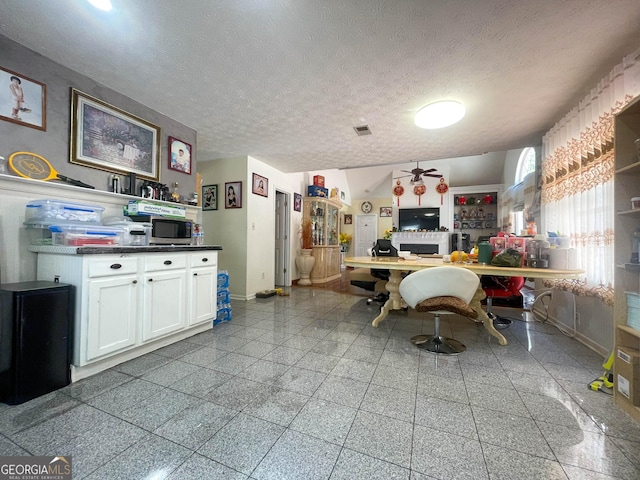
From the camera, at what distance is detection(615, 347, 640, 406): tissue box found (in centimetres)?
137

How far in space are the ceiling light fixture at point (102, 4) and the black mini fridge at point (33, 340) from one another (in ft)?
5.53

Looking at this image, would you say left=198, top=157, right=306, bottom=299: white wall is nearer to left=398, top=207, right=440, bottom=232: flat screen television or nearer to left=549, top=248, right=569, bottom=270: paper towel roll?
left=549, top=248, right=569, bottom=270: paper towel roll

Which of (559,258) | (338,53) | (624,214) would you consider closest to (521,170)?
(559,258)

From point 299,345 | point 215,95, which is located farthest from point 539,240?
point 215,95

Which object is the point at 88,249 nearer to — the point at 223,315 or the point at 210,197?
the point at 223,315

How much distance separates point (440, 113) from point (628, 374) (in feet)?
7.48

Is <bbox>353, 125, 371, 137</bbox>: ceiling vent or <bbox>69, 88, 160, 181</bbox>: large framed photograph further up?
<bbox>353, 125, 371, 137</bbox>: ceiling vent

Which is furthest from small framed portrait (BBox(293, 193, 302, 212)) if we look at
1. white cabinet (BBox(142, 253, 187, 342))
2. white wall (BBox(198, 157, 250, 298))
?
white cabinet (BBox(142, 253, 187, 342))

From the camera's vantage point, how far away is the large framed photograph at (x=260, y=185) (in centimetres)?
428

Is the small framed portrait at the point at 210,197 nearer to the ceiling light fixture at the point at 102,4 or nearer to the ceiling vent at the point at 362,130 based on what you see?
the ceiling vent at the point at 362,130

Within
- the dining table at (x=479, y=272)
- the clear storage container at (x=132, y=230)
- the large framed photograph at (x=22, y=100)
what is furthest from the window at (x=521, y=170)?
the large framed photograph at (x=22, y=100)

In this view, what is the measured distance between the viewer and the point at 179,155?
2957 millimetres

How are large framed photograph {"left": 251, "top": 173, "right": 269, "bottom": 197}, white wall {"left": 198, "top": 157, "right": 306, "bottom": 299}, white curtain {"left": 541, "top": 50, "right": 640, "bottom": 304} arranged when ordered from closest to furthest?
white curtain {"left": 541, "top": 50, "right": 640, "bottom": 304}
white wall {"left": 198, "top": 157, "right": 306, "bottom": 299}
large framed photograph {"left": 251, "top": 173, "right": 269, "bottom": 197}

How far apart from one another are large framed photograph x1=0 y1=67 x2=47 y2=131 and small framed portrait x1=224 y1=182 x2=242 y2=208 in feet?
7.74
